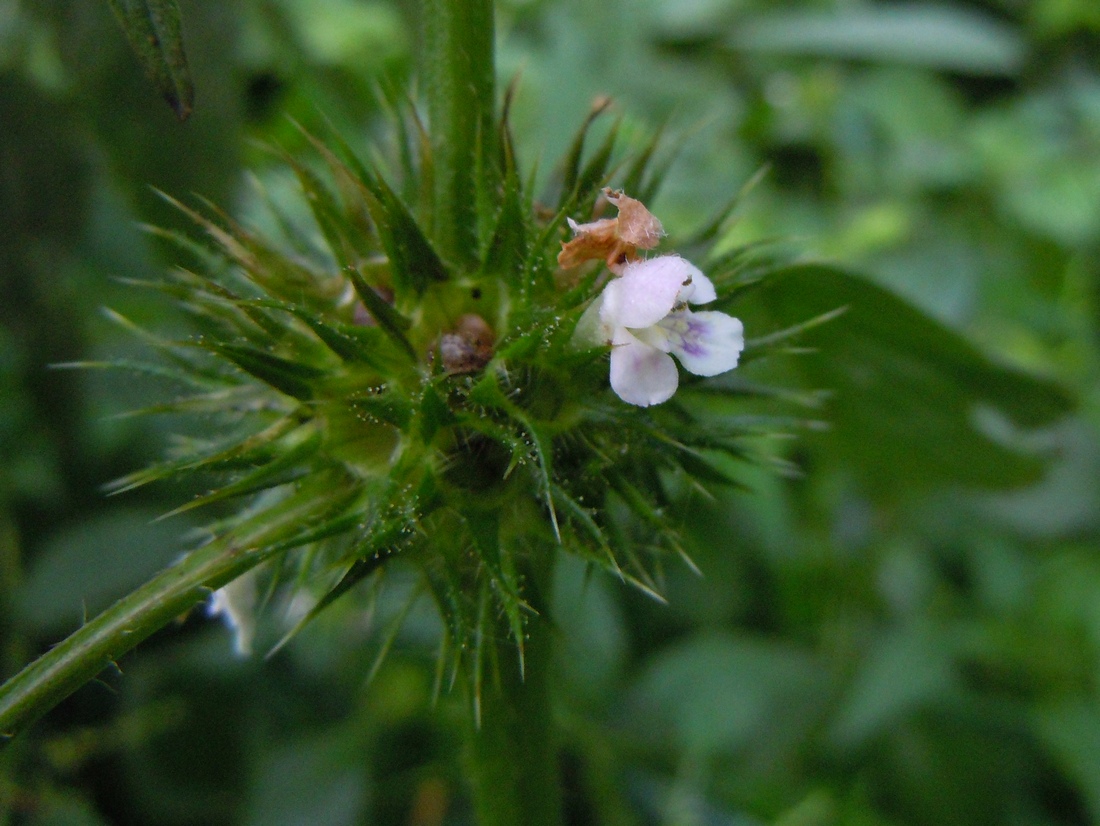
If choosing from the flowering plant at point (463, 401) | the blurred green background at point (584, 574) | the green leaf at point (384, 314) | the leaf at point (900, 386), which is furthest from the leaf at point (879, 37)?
the green leaf at point (384, 314)

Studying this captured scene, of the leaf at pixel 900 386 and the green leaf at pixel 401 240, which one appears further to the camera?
the leaf at pixel 900 386

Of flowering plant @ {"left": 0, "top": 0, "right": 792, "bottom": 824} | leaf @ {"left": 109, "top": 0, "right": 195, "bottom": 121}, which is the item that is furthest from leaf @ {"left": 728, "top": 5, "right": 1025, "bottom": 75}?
leaf @ {"left": 109, "top": 0, "right": 195, "bottom": 121}

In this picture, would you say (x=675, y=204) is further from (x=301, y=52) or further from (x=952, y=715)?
(x=952, y=715)

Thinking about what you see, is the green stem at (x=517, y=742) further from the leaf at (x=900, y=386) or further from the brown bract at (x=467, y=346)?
the leaf at (x=900, y=386)

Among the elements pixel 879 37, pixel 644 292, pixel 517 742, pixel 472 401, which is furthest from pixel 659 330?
pixel 879 37

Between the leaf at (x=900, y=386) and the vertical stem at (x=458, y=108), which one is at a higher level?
the vertical stem at (x=458, y=108)
